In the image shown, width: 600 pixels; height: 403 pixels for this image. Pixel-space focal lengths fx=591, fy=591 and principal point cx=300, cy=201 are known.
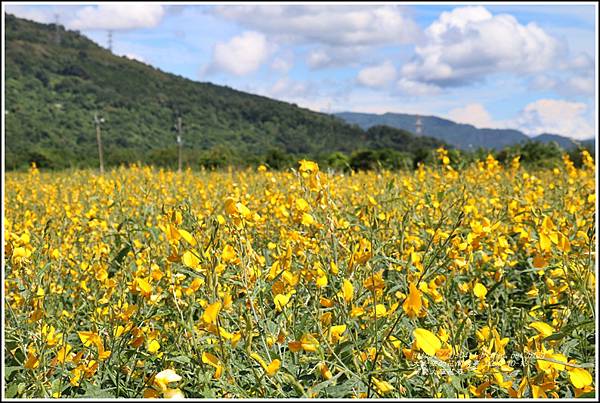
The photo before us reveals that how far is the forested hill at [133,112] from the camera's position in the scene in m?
59.0

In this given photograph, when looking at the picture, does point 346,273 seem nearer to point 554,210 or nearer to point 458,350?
point 458,350

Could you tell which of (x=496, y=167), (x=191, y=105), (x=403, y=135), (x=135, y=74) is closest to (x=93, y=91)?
(x=191, y=105)

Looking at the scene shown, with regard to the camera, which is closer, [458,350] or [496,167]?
[458,350]

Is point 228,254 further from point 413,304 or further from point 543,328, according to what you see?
point 543,328

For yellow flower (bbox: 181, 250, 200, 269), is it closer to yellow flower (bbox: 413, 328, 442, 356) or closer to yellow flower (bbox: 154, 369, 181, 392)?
yellow flower (bbox: 154, 369, 181, 392)

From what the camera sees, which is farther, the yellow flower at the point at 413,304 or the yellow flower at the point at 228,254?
the yellow flower at the point at 228,254

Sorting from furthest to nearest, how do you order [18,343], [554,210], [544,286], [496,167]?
[496,167] < [554,210] < [544,286] < [18,343]

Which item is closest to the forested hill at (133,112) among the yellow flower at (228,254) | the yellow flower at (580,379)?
the yellow flower at (228,254)

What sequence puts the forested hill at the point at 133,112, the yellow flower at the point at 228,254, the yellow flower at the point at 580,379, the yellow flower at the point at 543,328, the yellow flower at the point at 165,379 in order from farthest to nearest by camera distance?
the forested hill at the point at 133,112 → the yellow flower at the point at 228,254 → the yellow flower at the point at 543,328 → the yellow flower at the point at 580,379 → the yellow flower at the point at 165,379

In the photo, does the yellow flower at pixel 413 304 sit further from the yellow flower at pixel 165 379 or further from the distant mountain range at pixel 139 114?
the distant mountain range at pixel 139 114

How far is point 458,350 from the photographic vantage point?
4.54 feet

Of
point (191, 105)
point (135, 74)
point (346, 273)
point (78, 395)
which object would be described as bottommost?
point (78, 395)

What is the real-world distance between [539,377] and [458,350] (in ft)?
0.70

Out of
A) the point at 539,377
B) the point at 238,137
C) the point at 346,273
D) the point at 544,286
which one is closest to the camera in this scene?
the point at 539,377
